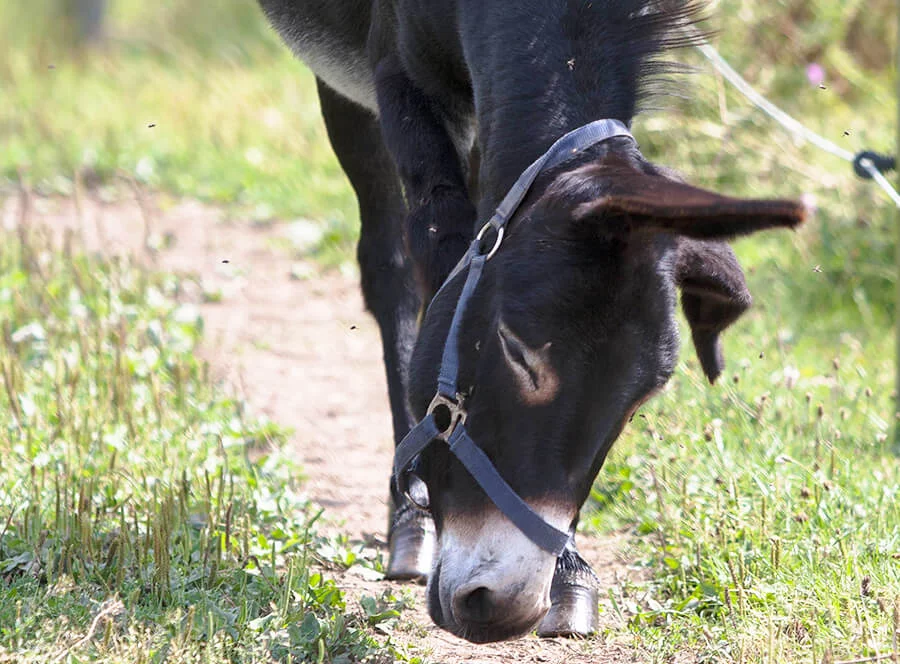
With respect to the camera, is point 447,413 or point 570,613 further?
point 570,613

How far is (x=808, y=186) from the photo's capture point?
645 cm

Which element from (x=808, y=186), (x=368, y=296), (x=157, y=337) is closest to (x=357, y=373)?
(x=157, y=337)

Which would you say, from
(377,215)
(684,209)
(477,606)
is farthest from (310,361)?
(684,209)

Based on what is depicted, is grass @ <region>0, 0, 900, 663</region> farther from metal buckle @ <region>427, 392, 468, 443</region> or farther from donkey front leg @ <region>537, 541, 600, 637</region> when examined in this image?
metal buckle @ <region>427, 392, 468, 443</region>

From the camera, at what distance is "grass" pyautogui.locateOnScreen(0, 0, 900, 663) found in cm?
285

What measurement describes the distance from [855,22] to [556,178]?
627cm

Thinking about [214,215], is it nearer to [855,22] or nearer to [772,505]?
[855,22]

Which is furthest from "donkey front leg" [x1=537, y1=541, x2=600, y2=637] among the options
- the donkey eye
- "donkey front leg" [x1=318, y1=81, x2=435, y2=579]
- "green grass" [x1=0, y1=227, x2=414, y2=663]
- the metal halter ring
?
"donkey front leg" [x1=318, y1=81, x2=435, y2=579]

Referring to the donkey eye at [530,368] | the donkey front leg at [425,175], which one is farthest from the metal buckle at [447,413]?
the donkey front leg at [425,175]

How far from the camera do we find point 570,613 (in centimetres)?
291

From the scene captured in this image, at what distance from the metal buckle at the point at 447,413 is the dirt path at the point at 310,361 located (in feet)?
2.18

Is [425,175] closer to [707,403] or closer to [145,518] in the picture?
[145,518]

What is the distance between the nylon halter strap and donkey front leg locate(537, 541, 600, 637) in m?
0.59

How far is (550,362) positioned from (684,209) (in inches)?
16.7
